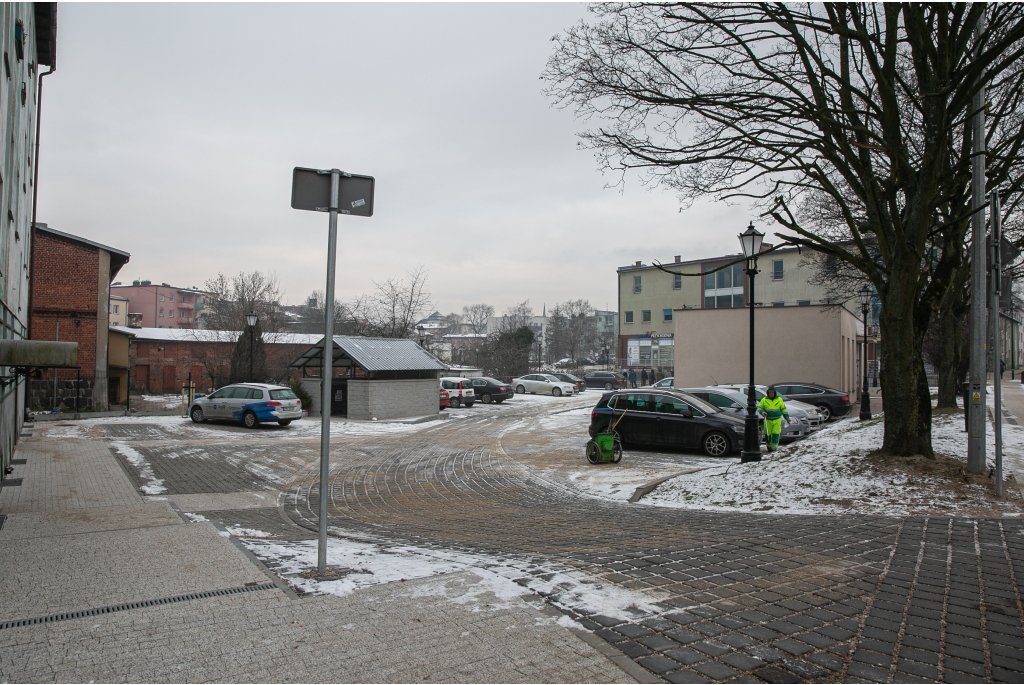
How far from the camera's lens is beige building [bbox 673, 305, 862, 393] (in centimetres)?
3288

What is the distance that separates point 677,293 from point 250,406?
180ft

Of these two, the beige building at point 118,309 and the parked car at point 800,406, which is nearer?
the parked car at point 800,406

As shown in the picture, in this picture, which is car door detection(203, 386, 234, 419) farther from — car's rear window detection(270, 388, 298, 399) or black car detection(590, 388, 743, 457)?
black car detection(590, 388, 743, 457)

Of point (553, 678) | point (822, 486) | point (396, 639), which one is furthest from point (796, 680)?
point (822, 486)

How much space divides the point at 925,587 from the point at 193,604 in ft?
17.8

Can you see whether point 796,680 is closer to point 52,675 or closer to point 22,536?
point 52,675

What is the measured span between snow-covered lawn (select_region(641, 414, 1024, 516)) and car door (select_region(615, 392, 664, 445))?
4.77m

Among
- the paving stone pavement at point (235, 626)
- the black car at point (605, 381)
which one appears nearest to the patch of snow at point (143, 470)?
the paving stone pavement at point (235, 626)

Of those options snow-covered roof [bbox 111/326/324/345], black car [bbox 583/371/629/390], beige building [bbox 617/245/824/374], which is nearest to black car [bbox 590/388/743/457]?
black car [bbox 583/371/629/390]

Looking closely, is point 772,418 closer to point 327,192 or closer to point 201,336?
point 327,192

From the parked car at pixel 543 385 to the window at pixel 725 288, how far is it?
93.5ft

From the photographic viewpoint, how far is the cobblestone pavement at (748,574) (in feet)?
13.0

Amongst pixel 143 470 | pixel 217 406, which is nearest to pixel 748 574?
pixel 143 470

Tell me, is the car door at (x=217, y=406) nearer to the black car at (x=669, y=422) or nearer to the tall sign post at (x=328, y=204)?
the black car at (x=669, y=422)
